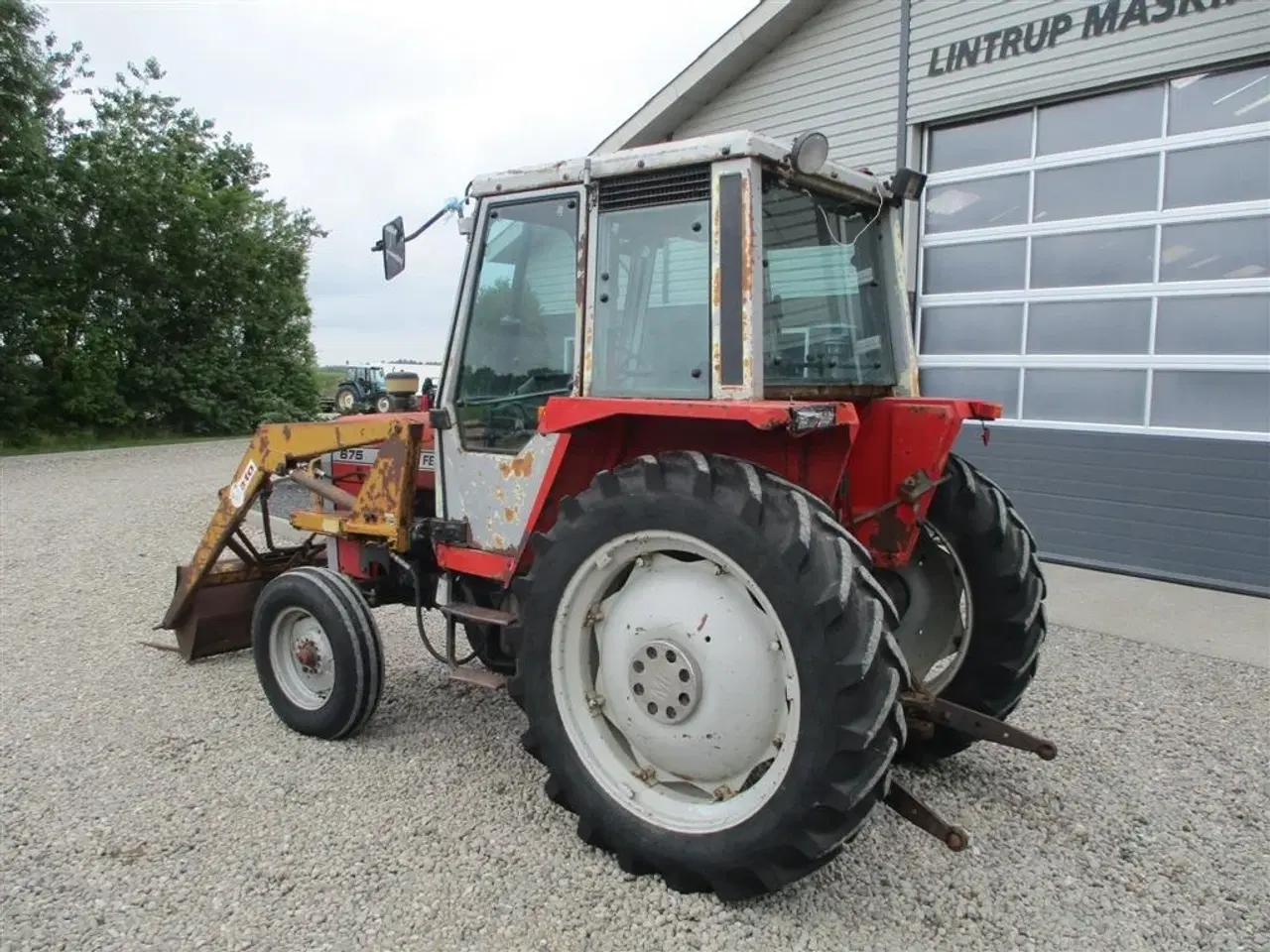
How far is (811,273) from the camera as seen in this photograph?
346 centimetres

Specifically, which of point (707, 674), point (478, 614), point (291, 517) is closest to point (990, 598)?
point (707, 674)

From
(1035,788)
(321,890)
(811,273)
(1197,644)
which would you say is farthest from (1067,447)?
(321,890)

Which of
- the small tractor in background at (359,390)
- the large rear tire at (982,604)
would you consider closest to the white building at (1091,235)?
the large rear tire at (982,604)

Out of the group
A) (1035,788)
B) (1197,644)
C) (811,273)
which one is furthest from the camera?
(1197,644)

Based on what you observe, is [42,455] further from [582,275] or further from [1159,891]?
[1159,891]

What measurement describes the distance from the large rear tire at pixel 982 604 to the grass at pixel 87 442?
16927 mm

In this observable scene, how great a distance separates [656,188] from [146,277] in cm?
1956

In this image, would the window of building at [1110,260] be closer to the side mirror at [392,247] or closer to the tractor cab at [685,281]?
the tractor cab at [685,281]

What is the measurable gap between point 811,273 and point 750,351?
2.14ft

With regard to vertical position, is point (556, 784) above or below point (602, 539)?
below

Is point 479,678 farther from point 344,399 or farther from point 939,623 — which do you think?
point 344,399

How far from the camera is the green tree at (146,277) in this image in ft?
57.2

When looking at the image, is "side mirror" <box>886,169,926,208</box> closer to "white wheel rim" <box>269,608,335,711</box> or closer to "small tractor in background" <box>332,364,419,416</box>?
"white wheel rim" <box>269,608,335,711</box>

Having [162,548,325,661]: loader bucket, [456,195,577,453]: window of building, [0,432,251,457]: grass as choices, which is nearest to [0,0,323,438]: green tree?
[0,432,251,457]: grass
